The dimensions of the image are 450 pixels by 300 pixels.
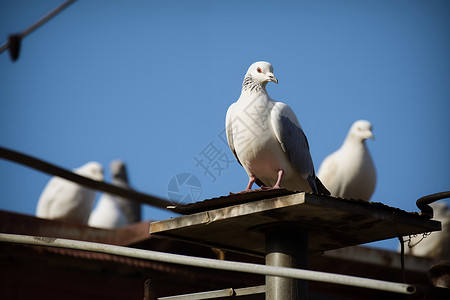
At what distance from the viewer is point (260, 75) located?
23.3 ft

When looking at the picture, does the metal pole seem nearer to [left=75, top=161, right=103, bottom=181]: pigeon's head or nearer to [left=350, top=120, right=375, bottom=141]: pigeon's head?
[left=350, top=120, right=375, bottom=141]: pigeon's head

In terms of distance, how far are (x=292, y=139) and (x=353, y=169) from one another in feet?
17.2

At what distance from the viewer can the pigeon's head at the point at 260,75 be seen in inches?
279

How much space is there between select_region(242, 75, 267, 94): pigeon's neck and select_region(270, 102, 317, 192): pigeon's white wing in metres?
0.20

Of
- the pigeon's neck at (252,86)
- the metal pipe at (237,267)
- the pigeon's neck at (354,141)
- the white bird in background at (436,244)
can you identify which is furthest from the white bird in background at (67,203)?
the metal pipe at (237,267)

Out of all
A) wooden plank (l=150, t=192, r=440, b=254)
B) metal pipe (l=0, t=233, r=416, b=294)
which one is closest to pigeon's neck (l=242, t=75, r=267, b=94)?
wooden plank (l=150, t=192, r=440, b=254)

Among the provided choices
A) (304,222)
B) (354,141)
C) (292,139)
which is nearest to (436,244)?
(354,141)

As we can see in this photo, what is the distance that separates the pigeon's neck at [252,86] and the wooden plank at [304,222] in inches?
54.7

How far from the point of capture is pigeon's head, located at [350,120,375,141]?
40.7 feet

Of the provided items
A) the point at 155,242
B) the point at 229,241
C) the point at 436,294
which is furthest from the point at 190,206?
the point at 155,242

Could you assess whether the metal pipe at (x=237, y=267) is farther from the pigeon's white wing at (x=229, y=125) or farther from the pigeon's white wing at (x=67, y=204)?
the pigeon's white wing at (x=67, y=204)

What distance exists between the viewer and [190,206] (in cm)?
601

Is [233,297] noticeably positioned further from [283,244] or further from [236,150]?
[236,150]

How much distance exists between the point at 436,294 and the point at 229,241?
1983 millimetres
